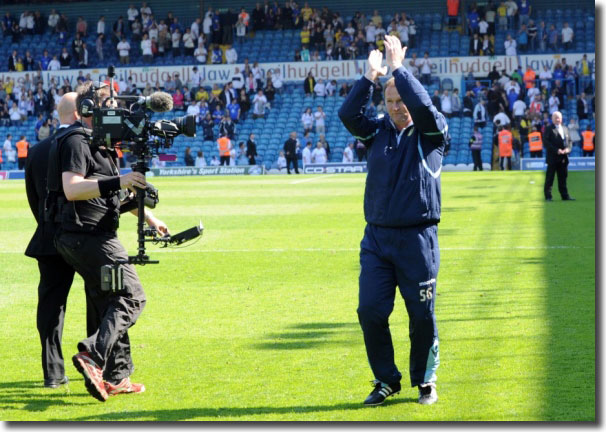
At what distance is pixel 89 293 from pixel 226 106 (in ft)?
136

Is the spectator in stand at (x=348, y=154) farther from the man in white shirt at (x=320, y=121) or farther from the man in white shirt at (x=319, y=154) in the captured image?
the man in white shirt at (x=320, y=121)

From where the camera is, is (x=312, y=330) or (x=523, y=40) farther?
(x=523, y=40)

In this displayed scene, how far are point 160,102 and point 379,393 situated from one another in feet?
7.27

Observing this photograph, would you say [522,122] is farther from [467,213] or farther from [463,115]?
[467,213]

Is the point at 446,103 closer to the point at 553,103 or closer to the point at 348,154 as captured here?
the point at 553,103

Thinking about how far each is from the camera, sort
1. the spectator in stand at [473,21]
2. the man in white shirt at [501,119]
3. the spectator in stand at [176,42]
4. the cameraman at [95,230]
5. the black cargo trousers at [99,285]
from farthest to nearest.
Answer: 1. the spectator in stand at [176,42]
2. the spectator in stand at [473,21]
3. the man in white shirt at [501,119]
4. the black cargo trousers at [99,285]
5. the cameraman at [95,230]

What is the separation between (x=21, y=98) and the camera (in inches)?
1980

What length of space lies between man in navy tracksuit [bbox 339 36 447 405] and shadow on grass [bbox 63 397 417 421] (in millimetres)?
146

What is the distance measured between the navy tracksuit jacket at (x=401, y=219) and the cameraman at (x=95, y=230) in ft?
4.63

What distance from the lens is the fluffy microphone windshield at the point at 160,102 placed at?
6.30m

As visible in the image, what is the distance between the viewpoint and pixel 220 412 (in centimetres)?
656

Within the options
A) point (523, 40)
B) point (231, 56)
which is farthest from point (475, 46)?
point (231, 56)

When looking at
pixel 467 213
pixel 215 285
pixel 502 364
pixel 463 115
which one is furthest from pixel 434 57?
pixel 502 364

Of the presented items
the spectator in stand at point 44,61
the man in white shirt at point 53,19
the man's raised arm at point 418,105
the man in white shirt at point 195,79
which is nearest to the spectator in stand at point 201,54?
the man in white shirt at point 195,79
